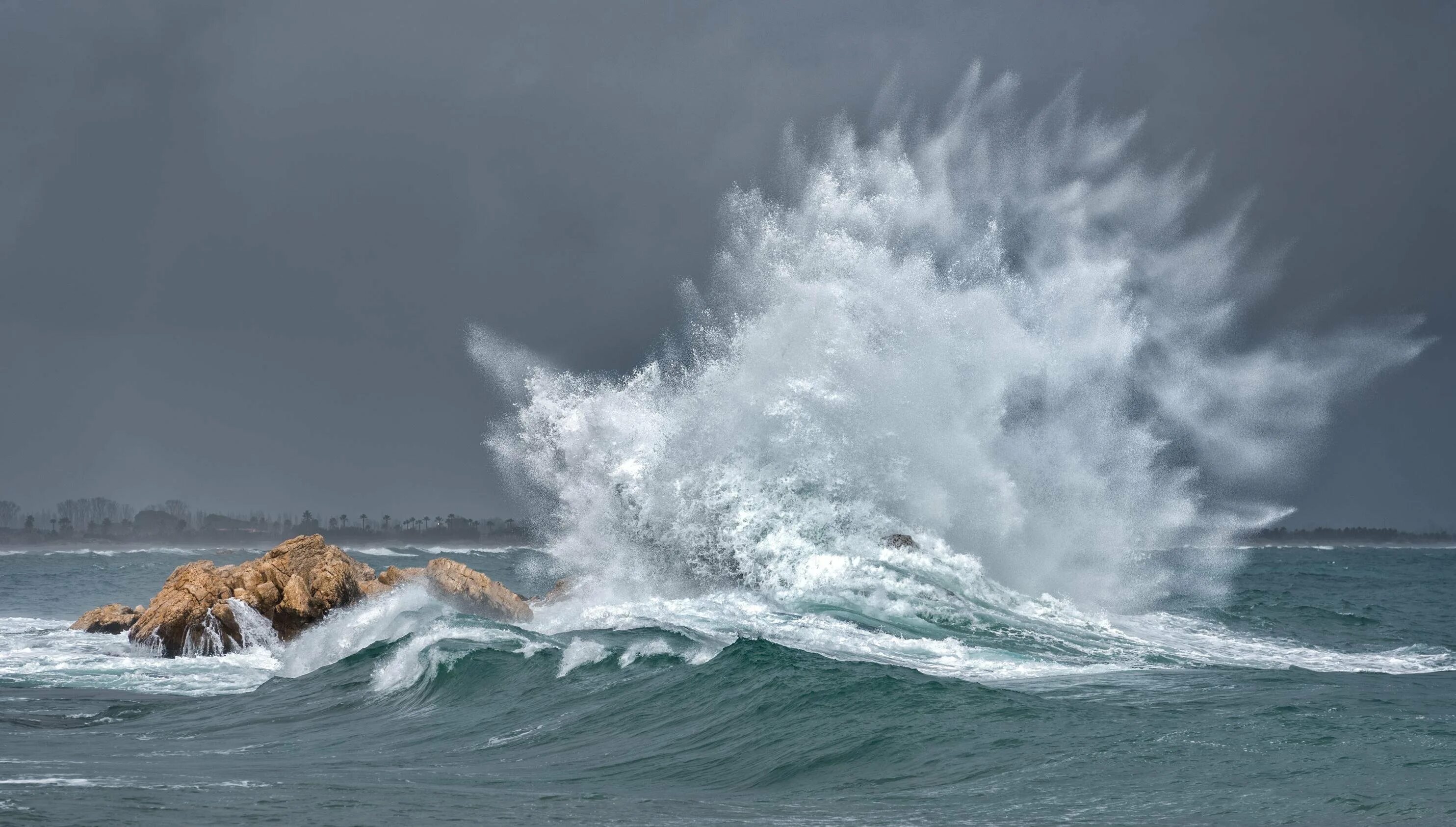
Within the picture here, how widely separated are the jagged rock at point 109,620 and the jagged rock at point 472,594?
651cm

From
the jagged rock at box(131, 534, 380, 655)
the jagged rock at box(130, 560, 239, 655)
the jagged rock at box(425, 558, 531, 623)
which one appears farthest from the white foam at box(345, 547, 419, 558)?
the jagged rock at box(130, 560, 239, 655)

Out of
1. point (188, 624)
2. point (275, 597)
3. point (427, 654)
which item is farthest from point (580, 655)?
point (188, 624)

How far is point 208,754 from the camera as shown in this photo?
35.4 ft

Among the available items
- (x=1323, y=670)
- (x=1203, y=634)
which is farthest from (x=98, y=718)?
(x=1203, y=634)

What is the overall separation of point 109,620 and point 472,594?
8.27 m

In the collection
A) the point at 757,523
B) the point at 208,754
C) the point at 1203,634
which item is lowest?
the point at 208,754

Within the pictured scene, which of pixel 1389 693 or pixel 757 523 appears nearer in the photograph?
pixel 1389 693

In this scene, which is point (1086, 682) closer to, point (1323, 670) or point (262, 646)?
point (1323, 670)

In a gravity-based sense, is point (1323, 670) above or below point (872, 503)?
below

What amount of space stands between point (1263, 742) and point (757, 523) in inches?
629

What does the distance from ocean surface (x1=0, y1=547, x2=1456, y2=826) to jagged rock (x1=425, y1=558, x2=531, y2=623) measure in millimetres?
1406

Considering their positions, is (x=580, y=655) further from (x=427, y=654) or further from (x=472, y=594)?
(x=472, y=594)

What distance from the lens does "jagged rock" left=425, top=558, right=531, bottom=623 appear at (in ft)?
71.6

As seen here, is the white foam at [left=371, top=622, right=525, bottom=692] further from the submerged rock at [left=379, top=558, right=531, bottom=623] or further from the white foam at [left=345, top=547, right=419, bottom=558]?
the white foam at [left=345, top=547, right=419, bottom=558]
